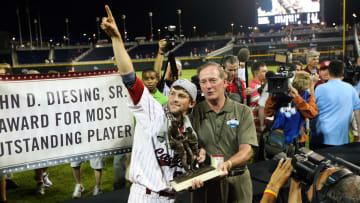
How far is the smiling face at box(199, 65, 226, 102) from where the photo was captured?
7.52ft

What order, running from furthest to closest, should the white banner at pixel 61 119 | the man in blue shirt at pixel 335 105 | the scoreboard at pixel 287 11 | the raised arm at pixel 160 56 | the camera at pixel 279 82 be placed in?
the scoreboard at pixel 287 11 < the man in blue shirt at pixel 335 105 < the raised arm at pixel 160 56 < the camera at pixel 279 82 < the white banner at pixel 61 119

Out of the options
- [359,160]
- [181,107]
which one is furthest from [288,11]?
[181,107]

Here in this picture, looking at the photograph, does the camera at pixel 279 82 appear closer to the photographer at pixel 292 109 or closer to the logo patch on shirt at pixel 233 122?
the photographer at pixel 292 109

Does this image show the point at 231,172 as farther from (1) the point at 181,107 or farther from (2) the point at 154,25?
(2) the point at 154,25

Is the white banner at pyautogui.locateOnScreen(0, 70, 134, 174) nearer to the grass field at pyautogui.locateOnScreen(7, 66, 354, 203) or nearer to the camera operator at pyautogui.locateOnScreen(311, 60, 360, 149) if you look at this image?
the grass field at pyautogui.locateOnScreen(7, 66, 354, 203)

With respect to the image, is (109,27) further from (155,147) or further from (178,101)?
→ (155,147)

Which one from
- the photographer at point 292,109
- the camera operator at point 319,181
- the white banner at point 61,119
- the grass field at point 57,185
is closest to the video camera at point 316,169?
the camera operator at point 319,181

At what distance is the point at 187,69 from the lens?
98.5ft

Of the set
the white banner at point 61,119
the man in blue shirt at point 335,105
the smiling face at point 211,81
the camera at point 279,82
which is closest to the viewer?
the smiling face at point 211,81

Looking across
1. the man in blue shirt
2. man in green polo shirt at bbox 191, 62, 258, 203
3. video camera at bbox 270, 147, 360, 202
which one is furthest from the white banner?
the man in blue shirt

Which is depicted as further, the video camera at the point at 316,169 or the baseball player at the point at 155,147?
the baseball player at the point at 155,147

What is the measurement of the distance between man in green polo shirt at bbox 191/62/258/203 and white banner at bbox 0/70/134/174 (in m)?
1.35

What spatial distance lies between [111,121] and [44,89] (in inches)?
30.9

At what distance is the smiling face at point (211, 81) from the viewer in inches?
90.3
